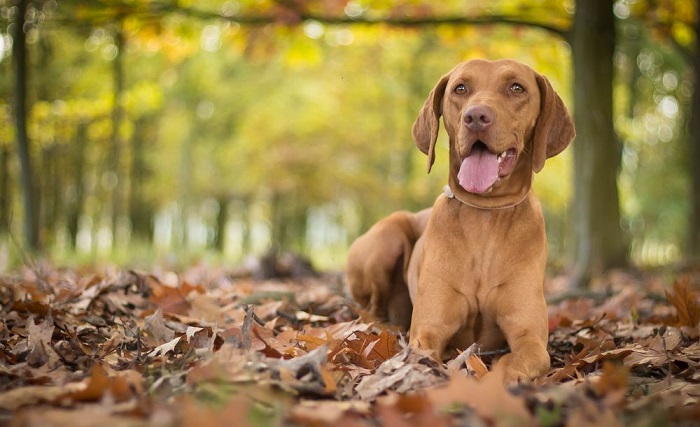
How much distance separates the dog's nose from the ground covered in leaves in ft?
3.59

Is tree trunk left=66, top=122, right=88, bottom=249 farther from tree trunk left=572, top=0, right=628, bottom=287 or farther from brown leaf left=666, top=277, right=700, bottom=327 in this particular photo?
brown leaf left=666, top=277, right=700, bottom=327

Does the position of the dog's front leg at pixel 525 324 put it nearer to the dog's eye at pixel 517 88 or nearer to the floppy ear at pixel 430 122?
the floppy ear at pixel 430 122

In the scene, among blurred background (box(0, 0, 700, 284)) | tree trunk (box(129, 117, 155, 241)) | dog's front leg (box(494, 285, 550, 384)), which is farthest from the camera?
tree trunk (box(129, 117, 155, 241))

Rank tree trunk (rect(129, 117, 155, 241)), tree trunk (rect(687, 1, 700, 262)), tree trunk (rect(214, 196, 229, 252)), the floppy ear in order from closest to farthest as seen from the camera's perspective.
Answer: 1. the floppy ear
2. tree trunk (rect(687, 1, 700, 262))
3. tree trunk (rect(129, 117, 155, 241))
4. tree trunk (rect(214, 196, 229, 252))

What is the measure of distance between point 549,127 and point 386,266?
149 centimetres

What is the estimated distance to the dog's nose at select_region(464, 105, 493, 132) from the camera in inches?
135

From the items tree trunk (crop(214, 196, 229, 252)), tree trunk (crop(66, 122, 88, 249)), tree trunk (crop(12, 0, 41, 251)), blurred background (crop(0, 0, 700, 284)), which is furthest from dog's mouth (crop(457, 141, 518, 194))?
tree trunk (crop(214, 196, 229, 252))

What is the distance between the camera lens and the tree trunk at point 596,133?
903 centimetres

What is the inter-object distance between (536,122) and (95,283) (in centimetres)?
313

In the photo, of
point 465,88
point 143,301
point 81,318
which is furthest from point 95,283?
point 465,88

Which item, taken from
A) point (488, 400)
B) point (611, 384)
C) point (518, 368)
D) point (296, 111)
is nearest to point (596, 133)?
point (518, 368)

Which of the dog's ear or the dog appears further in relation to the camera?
the dog's ear

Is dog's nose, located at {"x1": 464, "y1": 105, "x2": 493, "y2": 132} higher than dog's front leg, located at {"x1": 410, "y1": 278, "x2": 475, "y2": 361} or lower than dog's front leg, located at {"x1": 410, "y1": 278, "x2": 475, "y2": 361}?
higher

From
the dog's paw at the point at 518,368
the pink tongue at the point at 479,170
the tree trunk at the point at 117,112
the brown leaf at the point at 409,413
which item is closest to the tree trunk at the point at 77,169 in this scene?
the tree trunk at the point at 117,112
